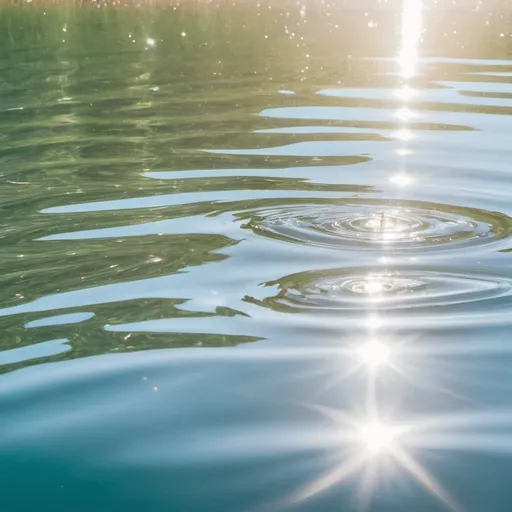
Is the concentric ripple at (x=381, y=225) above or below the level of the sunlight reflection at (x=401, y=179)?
above

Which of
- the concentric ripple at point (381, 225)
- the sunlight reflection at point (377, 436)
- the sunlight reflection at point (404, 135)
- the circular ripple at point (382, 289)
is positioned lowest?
the sunlight reflection at point (404, 135)

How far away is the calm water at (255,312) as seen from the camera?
2785mm

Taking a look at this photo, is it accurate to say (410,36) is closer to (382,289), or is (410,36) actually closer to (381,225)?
(381,225)

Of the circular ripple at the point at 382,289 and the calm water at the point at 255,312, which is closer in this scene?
the calm water at the point at 255,312

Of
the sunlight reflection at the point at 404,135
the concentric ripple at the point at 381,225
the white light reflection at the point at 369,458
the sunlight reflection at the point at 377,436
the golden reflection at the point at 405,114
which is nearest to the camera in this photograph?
the white light reflection at the point at 369,458

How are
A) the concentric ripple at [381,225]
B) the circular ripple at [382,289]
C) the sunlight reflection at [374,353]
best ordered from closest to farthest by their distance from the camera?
the sunlight reflection at [374,353], the circular ripple at [382,289], the concentric ripple at [381,225]

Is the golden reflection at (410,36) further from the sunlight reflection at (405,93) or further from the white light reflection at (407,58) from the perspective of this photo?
the sunlight reflection at (405,93)

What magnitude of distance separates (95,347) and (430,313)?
1268 mm

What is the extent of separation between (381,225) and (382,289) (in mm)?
1242

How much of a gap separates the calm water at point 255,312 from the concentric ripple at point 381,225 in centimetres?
2

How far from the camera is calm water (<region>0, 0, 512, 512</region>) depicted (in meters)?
2.79

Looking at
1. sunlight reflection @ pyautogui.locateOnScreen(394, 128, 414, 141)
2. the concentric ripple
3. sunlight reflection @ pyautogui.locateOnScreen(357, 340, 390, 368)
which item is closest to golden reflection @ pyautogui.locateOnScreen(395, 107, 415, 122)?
sunlight reflection @ pyautogui.locateOnScreen(394, 128, 414, 141)

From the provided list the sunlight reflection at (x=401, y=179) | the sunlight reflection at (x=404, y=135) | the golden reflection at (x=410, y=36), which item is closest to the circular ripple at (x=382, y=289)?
the sunlight reflection at (x=401, y=179)

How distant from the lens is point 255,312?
13.6 feet
